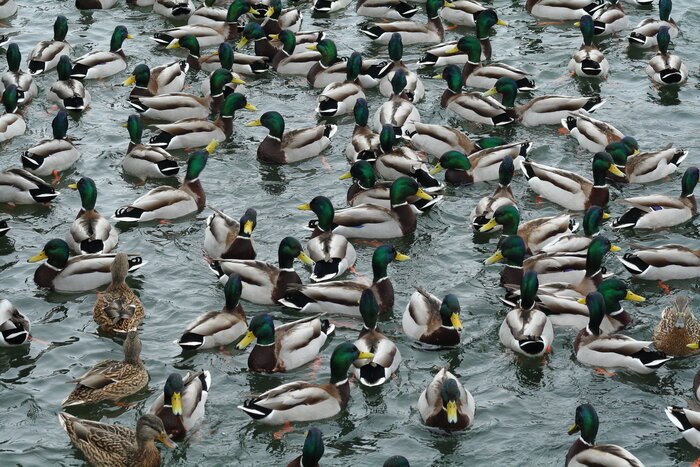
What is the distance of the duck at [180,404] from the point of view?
1263 cm

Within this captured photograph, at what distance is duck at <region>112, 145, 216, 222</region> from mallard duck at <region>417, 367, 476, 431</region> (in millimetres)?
5385

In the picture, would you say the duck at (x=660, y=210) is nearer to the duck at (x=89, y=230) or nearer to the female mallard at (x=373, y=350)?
the female mallard at (x=373, y=350)

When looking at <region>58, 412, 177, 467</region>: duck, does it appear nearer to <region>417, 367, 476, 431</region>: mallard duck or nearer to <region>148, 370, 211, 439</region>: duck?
<region>148, 370, 211, 439</region>: duck

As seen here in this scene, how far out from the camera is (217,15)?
75.9 ft

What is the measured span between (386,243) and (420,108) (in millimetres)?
4144

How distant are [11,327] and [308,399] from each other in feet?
11.5

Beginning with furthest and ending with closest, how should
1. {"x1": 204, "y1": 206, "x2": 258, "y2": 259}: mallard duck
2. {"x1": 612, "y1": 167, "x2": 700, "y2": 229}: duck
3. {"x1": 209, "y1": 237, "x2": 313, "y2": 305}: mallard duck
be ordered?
1. {"x1": 612, "y1": 167, "x2": 700, "y2": 229}: duck
2. {"x1": 204, "y1": 206, "x2": 258, "y2": 259}: mallard duck
3. {"x1": 209, "y1": 237, "x2": 313, "y2": 305}: mallard duck

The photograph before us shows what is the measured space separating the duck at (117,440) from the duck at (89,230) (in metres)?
3.83

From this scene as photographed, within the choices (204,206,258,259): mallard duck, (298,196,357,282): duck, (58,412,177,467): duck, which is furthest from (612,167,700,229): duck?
(58,412,177,467): duck

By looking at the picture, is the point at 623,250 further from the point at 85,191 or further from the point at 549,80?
the point at 85,191

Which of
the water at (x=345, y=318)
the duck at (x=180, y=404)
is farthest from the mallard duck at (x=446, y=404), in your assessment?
the duck at (x=180, y=404)

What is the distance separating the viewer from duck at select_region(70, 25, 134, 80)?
68.8ft

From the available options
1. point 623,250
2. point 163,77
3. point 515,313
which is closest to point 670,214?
point 623,250

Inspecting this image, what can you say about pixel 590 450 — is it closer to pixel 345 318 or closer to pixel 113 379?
pixel 345 318
